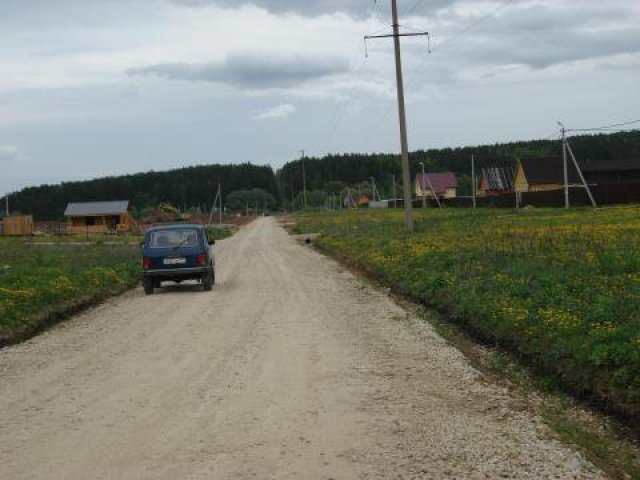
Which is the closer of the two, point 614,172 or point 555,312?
point 555,312

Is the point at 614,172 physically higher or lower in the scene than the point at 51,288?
higher

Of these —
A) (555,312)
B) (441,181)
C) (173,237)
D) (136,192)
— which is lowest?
(555,312)

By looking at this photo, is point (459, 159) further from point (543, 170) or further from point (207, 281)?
point (207, 281)

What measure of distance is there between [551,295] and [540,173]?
3027 inches

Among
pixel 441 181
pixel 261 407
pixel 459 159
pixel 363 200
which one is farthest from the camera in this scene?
pixel 459 159

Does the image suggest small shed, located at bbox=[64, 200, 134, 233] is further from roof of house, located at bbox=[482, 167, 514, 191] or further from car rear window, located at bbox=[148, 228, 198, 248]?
car rear window, located at bbox=[148, 228, 198, 248]

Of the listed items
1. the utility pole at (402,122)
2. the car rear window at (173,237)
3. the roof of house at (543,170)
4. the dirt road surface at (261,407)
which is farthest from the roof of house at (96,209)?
the dirt road surface at (261,407)

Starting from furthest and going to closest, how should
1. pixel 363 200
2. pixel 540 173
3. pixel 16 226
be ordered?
pixel 363 200 → pixel 540 173 → pixel 16 226

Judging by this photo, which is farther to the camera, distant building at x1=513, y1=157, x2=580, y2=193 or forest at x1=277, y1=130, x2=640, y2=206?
forest at x1=277, y1=130, x2=640, y2=206

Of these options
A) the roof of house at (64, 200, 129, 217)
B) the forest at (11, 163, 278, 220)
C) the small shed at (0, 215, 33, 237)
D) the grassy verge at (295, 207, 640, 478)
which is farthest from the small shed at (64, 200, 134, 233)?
the grassy verge at (295, 207, 640, 478)

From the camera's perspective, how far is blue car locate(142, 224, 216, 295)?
65.0ft

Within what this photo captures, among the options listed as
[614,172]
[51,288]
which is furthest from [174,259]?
[614,172]

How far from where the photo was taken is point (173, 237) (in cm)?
2044

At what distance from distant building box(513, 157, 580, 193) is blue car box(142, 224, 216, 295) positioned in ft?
219
